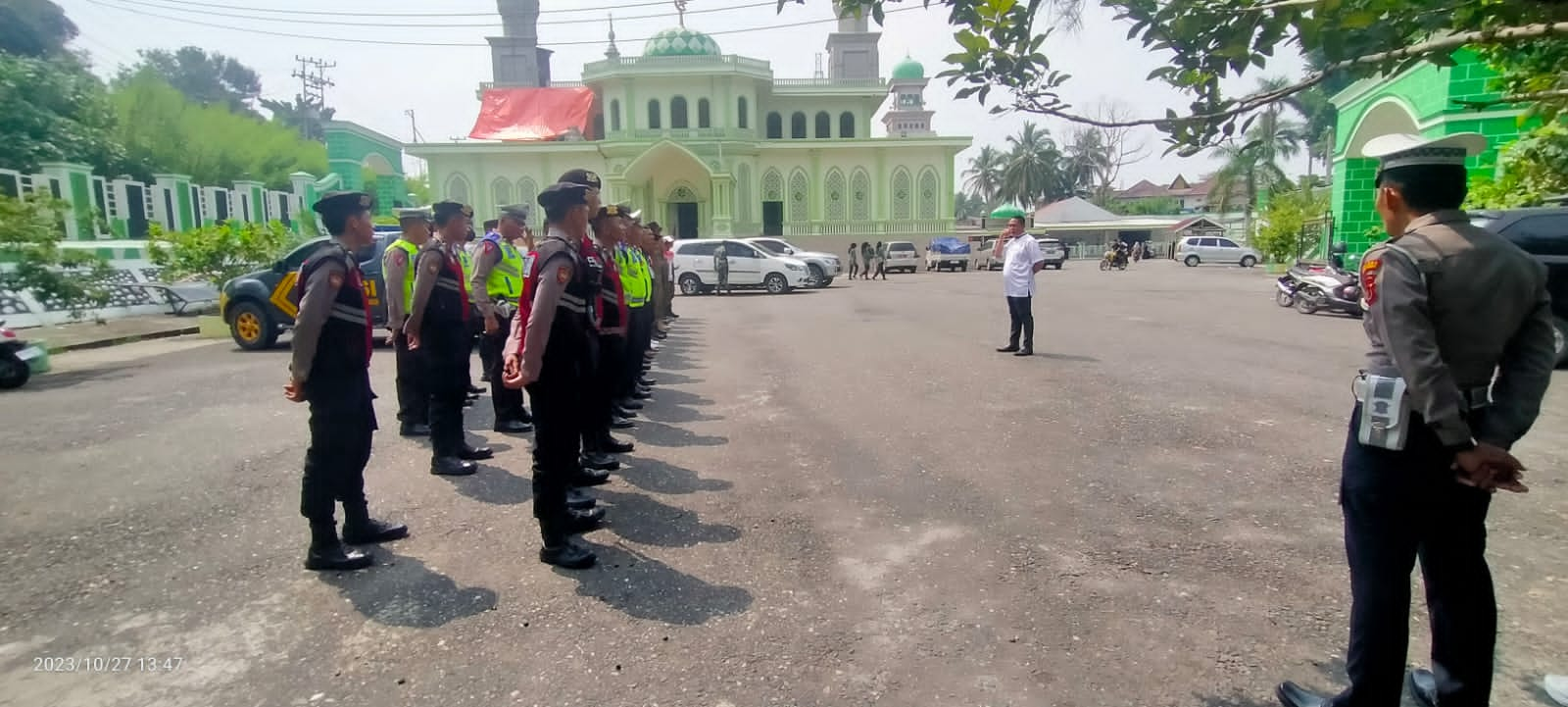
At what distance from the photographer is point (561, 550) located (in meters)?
4.09

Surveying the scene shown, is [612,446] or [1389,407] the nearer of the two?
[1389,407]

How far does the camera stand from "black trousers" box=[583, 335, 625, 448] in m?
5.71

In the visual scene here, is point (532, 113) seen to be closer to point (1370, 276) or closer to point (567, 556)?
point (567, 556)

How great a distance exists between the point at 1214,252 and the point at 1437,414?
4344 centimetres

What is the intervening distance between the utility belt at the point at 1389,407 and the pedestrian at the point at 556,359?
3.15m

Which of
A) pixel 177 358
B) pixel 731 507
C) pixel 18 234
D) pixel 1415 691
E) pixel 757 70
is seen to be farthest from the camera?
pixel 757 70

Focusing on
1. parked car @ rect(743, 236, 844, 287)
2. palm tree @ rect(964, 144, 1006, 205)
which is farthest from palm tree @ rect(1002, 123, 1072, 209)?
parked car @ rect(743, 236, 844, 287)

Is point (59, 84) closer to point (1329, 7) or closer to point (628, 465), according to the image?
point (628, 465)

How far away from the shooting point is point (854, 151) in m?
40.0

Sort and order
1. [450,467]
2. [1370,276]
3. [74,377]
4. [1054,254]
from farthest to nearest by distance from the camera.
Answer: [1054,254]
[74,377]
[450,467]
[1370,276]

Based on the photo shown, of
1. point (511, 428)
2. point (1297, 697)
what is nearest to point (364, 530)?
point (511, 428)

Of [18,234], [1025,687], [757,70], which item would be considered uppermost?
[757,70]

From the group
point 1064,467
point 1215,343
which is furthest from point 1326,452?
point 1215,343

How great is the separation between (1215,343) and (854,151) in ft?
98.9
